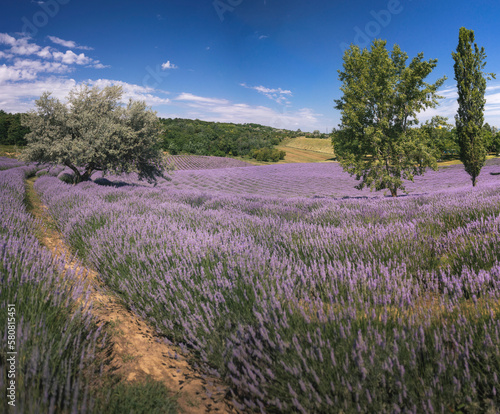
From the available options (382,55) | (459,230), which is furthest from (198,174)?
(459,230)

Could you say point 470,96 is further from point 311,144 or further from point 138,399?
point 311,144

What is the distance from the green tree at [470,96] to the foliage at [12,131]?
62.9 metres

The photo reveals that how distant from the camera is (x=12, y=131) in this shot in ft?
165

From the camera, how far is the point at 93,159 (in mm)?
11047

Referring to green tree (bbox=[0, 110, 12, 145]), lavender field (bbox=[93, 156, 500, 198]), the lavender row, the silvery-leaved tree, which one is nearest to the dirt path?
the lavender row

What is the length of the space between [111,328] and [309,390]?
183 cm

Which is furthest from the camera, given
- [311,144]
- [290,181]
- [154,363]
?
[311,144]

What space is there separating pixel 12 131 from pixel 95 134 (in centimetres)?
5664

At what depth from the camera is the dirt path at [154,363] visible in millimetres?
1612

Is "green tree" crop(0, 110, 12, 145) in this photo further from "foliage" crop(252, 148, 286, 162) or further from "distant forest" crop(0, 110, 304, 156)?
"foliage" crop(252, 148, 286, 162)

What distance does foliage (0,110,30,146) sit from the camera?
49406 millimetres

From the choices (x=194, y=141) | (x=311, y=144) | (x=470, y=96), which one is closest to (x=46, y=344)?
(x=470, y=96)

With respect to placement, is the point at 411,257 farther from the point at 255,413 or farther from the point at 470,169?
the point at 470,169

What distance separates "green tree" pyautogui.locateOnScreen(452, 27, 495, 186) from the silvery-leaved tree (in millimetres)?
14956
